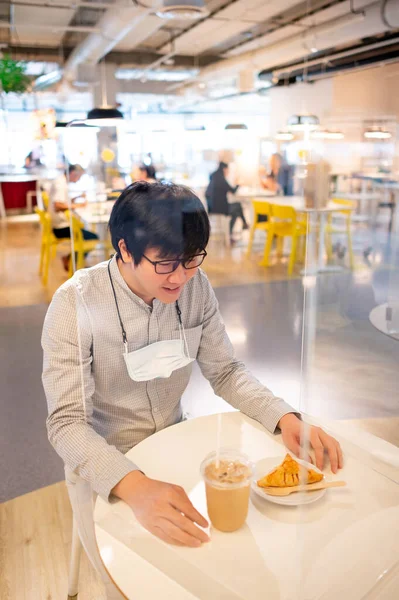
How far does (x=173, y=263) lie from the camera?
2.92ft

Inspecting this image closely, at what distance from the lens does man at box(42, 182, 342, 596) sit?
861mm

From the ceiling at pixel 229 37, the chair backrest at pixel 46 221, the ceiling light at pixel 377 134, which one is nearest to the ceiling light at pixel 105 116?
the ceiling at pixel 229 37

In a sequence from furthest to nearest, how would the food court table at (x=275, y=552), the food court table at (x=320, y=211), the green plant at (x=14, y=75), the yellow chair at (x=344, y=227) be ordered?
the green plant at (x=14, y=75) < the yellow chair at (x=344, y=227) < the food court table at (x=320, y=211) < the food court table at (x=275, y=552)

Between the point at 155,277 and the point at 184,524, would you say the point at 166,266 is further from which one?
the point at 184,524

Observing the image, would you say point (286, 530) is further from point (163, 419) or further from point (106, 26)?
point (106, 26)

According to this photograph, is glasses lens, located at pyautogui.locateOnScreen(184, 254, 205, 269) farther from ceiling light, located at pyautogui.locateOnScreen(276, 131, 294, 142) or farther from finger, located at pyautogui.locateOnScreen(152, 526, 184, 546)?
ceiling light, located at pyautogui.locateOnScreen(276, 131, 294, 142)

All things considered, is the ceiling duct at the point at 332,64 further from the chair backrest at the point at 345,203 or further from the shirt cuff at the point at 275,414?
the shirt cuff at the point at 275,414

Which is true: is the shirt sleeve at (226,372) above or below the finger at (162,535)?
above

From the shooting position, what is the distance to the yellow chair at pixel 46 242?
4739 mm

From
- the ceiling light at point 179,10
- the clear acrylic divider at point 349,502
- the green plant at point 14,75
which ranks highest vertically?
the green plant at point 14,75

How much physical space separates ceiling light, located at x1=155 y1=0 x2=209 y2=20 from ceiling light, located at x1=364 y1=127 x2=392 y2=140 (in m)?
0.60

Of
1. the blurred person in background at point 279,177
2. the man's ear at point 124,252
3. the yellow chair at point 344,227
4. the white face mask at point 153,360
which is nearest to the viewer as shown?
the man's ear at point 124,252

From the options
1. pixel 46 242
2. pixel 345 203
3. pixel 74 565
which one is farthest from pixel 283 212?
pixel 46 242

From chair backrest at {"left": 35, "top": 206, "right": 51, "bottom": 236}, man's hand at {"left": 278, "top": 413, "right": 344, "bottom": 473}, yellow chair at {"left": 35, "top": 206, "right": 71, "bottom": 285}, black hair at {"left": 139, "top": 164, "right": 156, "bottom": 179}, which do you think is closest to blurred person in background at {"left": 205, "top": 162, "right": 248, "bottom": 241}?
black hair at {"left": 139, "top": 164, "right": 156, "bottom": 179}
